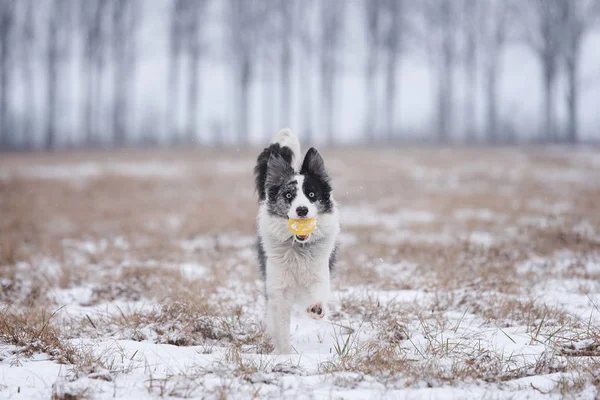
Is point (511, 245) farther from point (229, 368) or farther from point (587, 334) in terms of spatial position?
point (229, 368)

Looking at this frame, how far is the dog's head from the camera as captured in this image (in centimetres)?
Answer: 421

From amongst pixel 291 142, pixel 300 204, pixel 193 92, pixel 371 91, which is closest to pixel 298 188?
pixel 300 204

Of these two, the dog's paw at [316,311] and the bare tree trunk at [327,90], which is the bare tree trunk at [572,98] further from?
the dog's paw at [316,311]

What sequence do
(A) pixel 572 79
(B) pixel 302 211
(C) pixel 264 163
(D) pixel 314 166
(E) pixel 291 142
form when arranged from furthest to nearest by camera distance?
(A) pixel 572 79 < (C) pixel 264 163 < (E) pixel 291 142 < (D) pixel 314 166 < (B) pixel 302 211

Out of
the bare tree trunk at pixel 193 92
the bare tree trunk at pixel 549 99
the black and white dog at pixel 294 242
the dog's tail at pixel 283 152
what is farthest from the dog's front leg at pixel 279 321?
the bare tree trunk at pixel 549 99

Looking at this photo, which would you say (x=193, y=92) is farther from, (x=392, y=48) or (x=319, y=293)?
(x=319, y=293)

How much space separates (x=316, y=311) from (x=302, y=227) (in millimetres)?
755

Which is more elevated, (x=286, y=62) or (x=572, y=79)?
(x=286, y=62)

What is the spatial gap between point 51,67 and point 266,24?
1329 cm

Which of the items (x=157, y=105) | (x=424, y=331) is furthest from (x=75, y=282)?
(x=157, y=105)

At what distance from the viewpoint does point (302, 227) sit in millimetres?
4125

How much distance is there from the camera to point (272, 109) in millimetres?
29594

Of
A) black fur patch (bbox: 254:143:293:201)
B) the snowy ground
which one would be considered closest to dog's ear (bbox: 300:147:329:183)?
black fur patch (bbox: 254:143:293:201)

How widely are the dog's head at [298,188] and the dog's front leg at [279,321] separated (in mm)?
596
